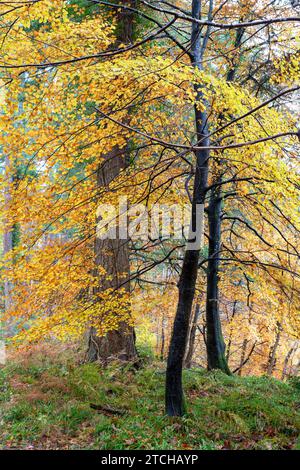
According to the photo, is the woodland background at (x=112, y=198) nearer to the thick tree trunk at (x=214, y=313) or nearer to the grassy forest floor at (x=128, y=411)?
the grassy forest floor at (x=128, y=411)

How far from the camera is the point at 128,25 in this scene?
756 cm

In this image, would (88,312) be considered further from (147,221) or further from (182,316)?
(147,221)

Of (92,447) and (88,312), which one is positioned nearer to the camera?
(92,447)

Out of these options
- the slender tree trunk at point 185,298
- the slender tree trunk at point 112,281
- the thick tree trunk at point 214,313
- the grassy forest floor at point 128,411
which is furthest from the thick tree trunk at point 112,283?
the thick tree trunk at point 214,313

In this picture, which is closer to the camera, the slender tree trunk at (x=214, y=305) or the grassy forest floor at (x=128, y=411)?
the grassy forest floor at (x=128, y=411)
